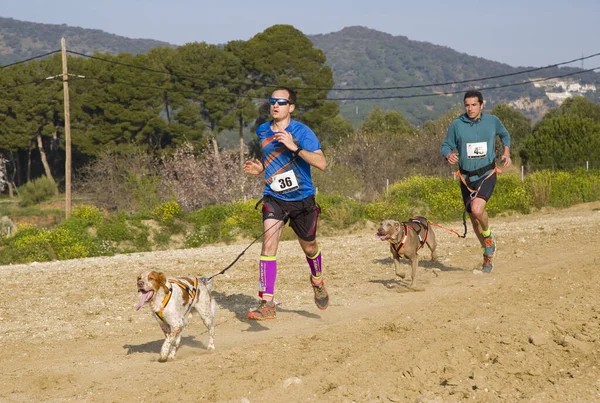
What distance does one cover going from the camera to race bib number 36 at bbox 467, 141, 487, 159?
11.5 metres

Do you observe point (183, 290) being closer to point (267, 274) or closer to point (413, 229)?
point (267, 274)

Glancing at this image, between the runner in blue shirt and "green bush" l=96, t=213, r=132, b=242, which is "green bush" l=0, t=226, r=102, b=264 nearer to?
"green bush" l=96, t=213, r=132, b=242

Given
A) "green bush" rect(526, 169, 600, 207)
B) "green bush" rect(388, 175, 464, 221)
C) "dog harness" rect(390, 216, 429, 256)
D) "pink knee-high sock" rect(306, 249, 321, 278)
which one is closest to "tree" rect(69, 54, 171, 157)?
"green bush" rect(388, 175, 464, 221)

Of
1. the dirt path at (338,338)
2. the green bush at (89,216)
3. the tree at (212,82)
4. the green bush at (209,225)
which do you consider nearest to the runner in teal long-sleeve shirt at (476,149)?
the dirt path at (338,338)

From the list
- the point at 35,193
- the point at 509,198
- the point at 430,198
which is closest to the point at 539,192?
the point at 509,198

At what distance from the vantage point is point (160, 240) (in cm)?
2156

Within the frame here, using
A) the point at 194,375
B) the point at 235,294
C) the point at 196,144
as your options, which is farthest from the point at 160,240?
the point at 196,144

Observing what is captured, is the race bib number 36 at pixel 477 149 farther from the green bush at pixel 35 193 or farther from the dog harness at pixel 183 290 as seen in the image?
the green bush at pixel 35 193

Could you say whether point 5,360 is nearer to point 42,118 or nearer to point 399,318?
point 399,318

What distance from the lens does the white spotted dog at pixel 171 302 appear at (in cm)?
726

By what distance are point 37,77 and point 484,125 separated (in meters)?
60.0

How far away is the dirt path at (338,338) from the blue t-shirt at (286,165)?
1.51 meters

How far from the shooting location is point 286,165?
8375 millimetres

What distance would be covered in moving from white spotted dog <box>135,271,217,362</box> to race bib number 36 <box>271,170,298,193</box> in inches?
53.1
